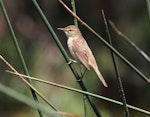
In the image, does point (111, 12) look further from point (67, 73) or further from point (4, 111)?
point (4, 111)

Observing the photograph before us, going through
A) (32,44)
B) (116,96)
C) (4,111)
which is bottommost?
(116,96)

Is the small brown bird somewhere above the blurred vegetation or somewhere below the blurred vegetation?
above

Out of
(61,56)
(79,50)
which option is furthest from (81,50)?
(61,56)

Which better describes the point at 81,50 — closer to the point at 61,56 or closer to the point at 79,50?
the point at 79,50

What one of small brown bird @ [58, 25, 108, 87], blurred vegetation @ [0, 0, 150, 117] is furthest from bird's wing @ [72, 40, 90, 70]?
blurred vegetation @ [0, 0, 150, 117]

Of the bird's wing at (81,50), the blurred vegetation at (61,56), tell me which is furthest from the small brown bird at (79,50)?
the blurred vegetation at (61,56)

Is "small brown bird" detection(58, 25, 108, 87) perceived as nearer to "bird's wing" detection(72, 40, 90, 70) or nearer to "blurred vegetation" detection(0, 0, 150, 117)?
"bird's wing" detection(72, 40, 90, 70)

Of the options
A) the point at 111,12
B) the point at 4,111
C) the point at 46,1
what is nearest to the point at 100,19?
the point at 111,12
